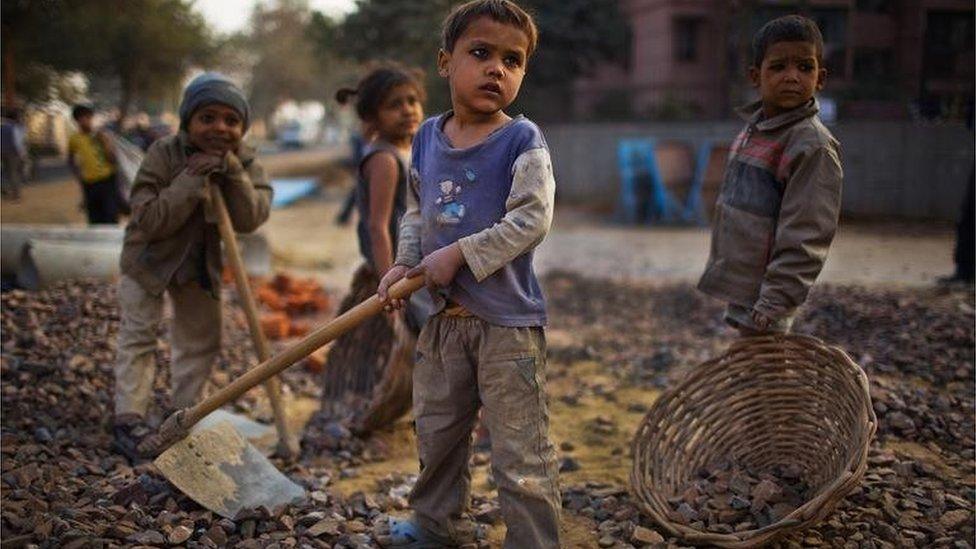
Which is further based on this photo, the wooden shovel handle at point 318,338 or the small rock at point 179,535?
the small rock at point 179,535

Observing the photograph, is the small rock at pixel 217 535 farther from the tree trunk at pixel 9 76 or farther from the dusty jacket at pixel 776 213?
the tree trunk at pixel 9 76

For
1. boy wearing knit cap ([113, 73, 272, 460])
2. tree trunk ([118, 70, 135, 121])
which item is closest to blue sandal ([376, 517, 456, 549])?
boy wearing knit cap ([113, 73, 272, 460])

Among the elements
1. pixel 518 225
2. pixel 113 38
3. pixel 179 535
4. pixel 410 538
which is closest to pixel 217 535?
pixel 179 535

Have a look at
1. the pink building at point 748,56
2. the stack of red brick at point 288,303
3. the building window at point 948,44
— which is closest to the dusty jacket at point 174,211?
the stack of red brick at point 288,303

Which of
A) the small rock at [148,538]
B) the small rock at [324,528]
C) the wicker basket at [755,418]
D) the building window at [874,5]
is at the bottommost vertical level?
the small rock at [324,528]

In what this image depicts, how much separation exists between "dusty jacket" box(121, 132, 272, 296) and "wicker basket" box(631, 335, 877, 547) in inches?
78.5

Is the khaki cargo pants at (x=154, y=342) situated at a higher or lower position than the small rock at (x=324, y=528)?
higher

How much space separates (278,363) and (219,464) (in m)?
0.71

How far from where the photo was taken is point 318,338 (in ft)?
8.09

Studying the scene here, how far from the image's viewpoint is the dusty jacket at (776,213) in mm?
2824

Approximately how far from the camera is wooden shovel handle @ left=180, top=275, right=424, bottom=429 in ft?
7.78

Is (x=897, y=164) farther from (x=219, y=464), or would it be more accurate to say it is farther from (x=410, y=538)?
(x=219, y=464)

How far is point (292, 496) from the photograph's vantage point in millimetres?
3006

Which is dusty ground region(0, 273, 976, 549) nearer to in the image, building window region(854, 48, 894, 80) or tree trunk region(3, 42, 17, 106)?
tree trunk region(3, 42, 17, 106)
